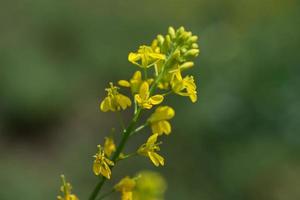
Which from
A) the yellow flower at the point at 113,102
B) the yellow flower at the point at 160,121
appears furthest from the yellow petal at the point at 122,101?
the yellow flower at the point at 160,121

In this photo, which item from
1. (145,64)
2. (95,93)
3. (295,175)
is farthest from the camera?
(95,93)

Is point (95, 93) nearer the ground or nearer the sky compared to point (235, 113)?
nearer the sky

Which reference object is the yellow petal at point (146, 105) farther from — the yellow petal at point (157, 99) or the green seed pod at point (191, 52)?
the green seed pod at point (191, 52)

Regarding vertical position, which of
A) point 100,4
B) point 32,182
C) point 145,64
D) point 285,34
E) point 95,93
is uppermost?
point 100,4

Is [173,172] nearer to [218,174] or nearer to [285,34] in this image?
[218,174]

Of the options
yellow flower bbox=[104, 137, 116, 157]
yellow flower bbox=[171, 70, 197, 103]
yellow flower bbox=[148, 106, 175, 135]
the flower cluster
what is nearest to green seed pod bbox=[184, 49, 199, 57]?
the flower cluster

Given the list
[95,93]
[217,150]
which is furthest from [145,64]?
[95,93]

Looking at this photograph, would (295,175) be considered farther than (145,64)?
Yes
